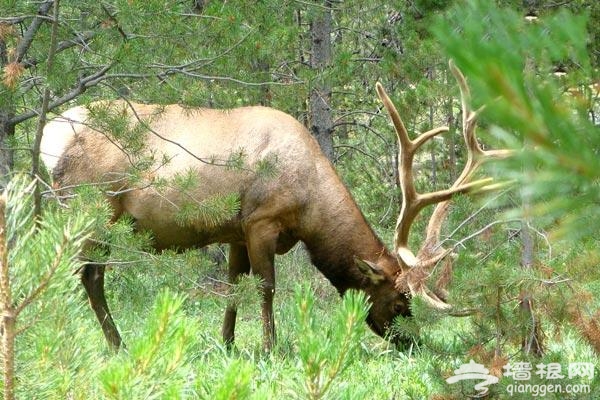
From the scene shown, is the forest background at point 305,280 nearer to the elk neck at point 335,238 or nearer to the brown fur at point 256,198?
the brown fur at point 256,198

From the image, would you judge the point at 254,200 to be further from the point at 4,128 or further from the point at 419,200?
the point at 4,128

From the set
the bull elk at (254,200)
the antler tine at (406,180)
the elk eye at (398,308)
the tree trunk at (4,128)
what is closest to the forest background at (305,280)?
the tree trunk at (4,128)

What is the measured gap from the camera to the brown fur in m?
7.43

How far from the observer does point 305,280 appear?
5023 millimetres

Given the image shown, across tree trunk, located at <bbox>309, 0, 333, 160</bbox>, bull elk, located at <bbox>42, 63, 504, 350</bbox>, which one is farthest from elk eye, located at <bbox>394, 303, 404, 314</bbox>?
tree trunk, located at <bbox>309, 0, 333, 160</bbox>

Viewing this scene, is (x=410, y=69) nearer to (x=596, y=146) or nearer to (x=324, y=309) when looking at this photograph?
(x=324, y=309)

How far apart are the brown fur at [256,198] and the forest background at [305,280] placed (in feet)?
1.39

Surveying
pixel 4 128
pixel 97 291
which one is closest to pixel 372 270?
pixel 97 291

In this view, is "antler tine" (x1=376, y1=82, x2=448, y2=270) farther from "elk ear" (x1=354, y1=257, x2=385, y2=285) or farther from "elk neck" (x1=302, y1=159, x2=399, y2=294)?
"elk neck" (x1=302, y1=159, x2=399, y2=294)

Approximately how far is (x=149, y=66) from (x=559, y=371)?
8.94 ft

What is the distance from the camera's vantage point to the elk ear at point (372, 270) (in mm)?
7301

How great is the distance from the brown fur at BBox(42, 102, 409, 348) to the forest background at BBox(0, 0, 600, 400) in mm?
425

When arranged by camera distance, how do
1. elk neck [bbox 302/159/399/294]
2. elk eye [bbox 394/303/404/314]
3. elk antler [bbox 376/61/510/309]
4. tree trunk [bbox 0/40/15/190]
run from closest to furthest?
1. elk antler [bbox 376/61/510/309]
2. tree trunk [bbox 0/40/15/190]
3. elk eye [bbox 394/303/404/314]
4. elk neck [bbox 302/159/399/294]

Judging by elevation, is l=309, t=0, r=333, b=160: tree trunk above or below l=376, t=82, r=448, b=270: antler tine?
above
